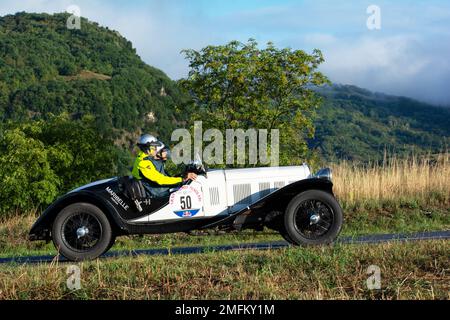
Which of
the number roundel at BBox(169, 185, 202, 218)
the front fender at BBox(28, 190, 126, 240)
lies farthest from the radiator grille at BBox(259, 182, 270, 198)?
the front fender at BBox(28, 190, 126, 240)

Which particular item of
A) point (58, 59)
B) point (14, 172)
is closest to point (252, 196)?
point (14, 172)

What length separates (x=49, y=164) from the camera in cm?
2152

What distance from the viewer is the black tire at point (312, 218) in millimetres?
8016

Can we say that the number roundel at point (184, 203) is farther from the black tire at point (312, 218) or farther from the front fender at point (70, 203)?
the black tire at point (312, 218)

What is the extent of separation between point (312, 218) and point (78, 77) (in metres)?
128

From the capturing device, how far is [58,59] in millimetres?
141875

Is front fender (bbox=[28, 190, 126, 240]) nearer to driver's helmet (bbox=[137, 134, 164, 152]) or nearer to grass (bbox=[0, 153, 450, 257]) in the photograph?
driver's helmet (bbox=[137, 134, 164, 152])

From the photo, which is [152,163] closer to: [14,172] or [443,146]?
[443,146]

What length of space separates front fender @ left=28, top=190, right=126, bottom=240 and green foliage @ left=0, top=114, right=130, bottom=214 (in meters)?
12.7

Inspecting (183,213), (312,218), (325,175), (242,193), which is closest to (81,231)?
(183,213)

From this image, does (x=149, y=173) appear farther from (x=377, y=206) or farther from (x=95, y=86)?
(x=95, y=86)

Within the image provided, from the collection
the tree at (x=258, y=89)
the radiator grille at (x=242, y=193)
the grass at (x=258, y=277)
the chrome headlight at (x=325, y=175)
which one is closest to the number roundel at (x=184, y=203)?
the radiator grille at (x=242, y=193)
